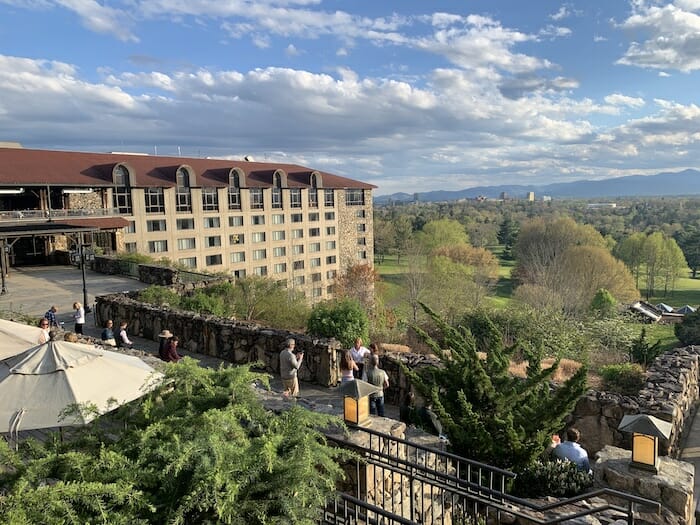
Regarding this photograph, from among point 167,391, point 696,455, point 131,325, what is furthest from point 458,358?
point 131,325

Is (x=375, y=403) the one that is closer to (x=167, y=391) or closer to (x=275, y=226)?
(x=167, y=391)

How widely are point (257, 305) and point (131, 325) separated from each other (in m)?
5.14

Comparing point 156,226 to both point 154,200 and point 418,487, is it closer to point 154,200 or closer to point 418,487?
point 154,200

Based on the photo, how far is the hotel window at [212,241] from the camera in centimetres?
5570

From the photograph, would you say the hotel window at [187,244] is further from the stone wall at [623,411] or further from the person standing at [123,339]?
the stone wall at [623,411]

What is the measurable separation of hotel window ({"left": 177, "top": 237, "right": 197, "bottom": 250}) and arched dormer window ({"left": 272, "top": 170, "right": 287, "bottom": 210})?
37.7 ft

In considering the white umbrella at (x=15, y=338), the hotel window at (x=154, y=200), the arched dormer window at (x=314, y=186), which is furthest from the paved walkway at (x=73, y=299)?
the arched dormer window at (x=314, y=186)

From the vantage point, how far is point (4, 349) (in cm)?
820

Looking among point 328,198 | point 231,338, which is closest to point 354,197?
point 328,198

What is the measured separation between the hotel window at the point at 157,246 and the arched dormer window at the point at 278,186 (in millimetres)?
14909

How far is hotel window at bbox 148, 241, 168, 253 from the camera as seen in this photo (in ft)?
165

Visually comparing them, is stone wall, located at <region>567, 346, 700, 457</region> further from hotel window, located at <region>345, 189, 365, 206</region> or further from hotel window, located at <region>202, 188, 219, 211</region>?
hotel window, located at <region>345, 189, 365, 206</region>

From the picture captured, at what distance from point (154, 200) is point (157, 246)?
4632mm

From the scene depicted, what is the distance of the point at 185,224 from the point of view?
2101 inches
